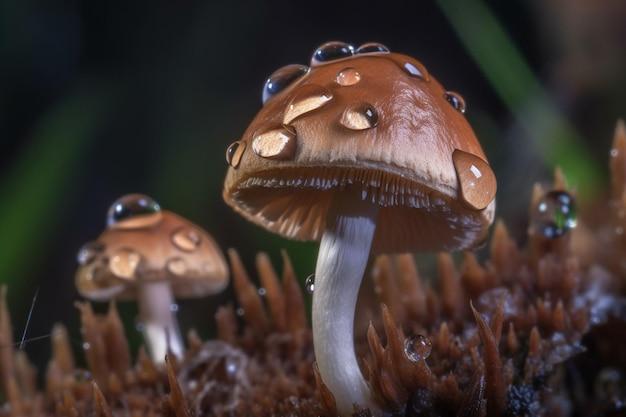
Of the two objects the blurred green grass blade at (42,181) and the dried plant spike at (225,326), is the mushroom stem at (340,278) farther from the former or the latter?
the blurred green grass blade at (42,181)

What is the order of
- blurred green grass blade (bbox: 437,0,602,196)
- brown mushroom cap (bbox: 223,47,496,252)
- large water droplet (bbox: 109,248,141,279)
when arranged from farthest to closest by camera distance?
blurred green grass blade (bbox: 437,0,602,196), large water droplet (bbox: 109,248,141,279), brown mushroom cap (bbox: 223,47,496,252)

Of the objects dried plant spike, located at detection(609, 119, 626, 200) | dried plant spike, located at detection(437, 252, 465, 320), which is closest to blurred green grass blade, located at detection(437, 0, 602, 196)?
dried plant spike, located at detection(609, 119, 626, 200)

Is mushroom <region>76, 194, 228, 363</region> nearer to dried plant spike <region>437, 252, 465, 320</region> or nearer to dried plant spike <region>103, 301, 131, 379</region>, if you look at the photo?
dried plant spike <region>103, 301, 131, 379</region>

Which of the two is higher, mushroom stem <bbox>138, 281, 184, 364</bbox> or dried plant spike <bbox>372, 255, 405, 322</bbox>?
dried plant spike <bbox>372, 255, 405, 322</bbox>

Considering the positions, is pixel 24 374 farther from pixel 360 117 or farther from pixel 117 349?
pixel 360 117

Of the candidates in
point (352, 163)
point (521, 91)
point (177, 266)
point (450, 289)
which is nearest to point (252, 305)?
point (177, 266)

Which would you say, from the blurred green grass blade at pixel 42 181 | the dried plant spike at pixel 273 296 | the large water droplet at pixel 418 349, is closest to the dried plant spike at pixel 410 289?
the dried plant spike at pixel 273 296
